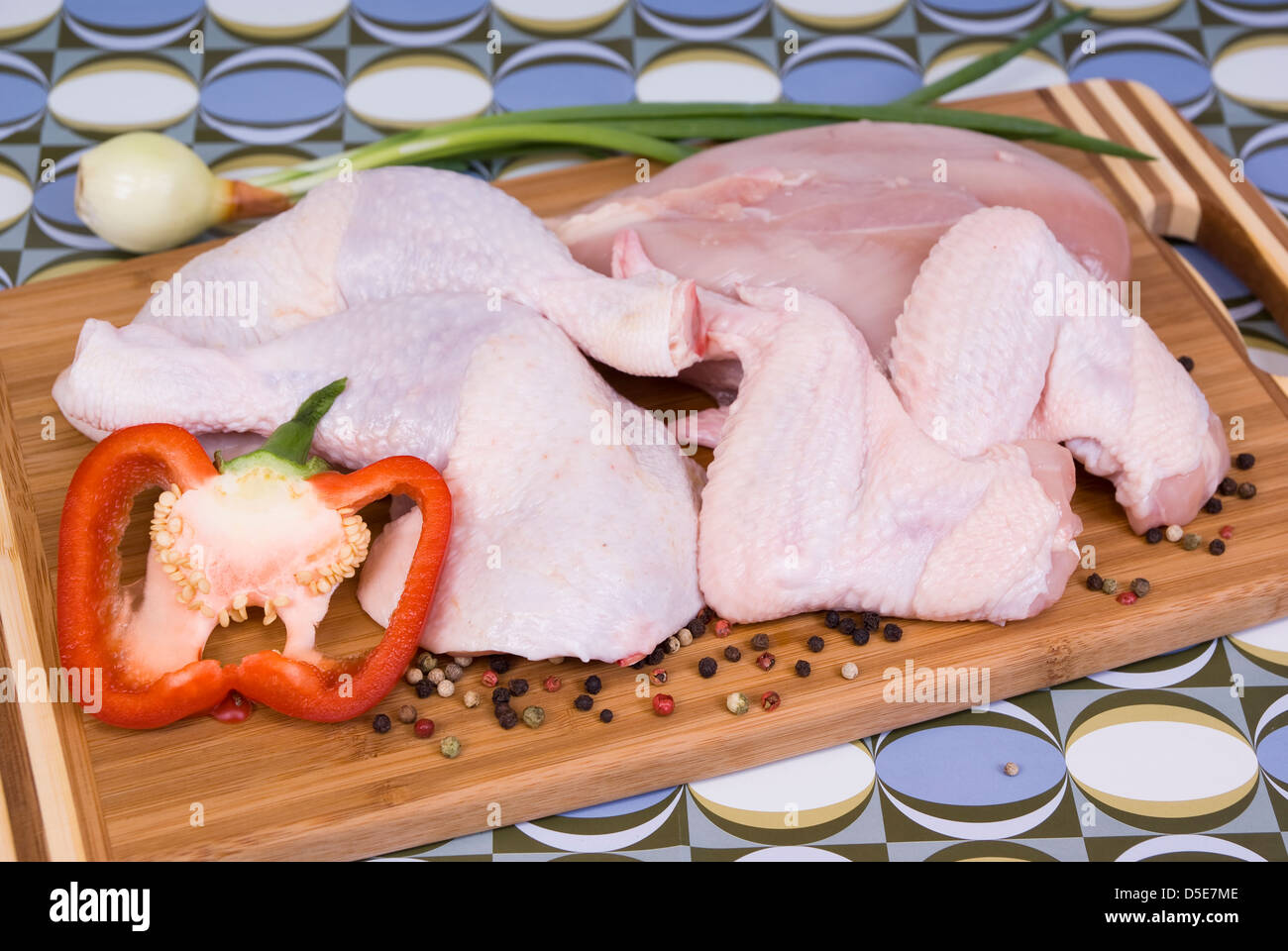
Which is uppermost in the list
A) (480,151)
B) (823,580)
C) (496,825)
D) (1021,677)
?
(480,151)

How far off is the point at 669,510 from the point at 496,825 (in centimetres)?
80

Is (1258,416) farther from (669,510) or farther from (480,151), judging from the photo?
(480,151)

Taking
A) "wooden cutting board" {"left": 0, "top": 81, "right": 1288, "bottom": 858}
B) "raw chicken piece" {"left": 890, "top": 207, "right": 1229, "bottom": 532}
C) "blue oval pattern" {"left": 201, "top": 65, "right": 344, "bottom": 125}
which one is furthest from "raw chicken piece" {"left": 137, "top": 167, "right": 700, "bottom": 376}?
"blue oval pattern" {"left": 201, "top": 65, "right": 344, "bottom": 125}

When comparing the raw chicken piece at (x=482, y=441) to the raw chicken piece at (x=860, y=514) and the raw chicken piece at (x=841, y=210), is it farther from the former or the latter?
the raw chicken piece at (x=841, y=210)

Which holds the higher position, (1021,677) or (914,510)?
(914,510)

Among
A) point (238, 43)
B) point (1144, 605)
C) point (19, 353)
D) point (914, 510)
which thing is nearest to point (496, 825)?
point (914, 510)

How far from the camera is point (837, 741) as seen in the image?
3.47m

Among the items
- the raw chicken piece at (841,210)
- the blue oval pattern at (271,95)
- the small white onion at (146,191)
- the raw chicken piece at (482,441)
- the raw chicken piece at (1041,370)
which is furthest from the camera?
the blue oval pattern at (271,95)

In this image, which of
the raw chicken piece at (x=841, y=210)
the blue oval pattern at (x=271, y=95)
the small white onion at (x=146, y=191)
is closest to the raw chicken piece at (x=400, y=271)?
the raw chicken piece at (x=841, y=210)

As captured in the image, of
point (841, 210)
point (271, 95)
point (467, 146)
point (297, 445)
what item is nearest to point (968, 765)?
point (841, 210)

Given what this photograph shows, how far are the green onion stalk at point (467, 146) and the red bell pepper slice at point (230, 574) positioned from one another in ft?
4.52

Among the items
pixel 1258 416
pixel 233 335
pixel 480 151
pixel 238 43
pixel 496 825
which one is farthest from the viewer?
pixel 238 43

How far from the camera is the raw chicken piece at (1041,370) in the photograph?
3588 millimetres

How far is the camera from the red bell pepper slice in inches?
129
